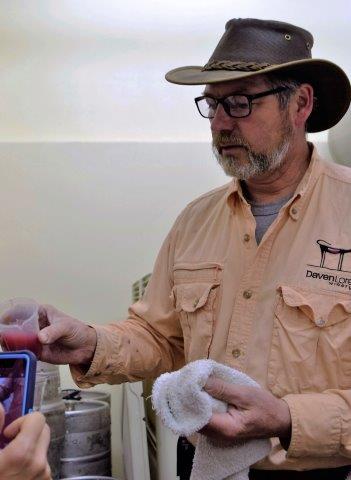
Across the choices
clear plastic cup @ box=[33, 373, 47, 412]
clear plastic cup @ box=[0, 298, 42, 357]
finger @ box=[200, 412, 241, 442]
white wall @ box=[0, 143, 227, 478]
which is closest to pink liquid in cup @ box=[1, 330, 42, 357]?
clear plastic cup @ box=[0, 298, 42, 357]

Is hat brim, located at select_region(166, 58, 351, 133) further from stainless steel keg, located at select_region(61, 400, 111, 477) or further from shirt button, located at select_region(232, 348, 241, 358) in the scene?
stainless steel keg, located at select_region(61, 400, 111, 477)

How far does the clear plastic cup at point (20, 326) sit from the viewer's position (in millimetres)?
1569

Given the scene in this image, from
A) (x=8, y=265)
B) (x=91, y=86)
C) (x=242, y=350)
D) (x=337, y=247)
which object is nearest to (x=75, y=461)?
(x=8, y=265)

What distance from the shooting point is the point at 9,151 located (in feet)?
11.8

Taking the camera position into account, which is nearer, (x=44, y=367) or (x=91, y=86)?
(x=44, y=367)

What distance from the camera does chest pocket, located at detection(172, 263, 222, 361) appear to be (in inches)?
68.1

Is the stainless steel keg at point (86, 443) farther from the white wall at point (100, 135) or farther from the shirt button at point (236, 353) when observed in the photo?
the shirt button at point (236, 353)

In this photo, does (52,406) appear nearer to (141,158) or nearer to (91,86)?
(141,158)

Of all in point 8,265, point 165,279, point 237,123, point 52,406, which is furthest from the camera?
point 8,265

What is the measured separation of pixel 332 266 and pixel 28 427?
964 millimetres

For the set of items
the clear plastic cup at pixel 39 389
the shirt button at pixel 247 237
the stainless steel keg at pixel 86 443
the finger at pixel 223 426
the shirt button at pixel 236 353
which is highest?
the shirt button at pixel 247 237

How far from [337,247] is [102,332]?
2.10 ft


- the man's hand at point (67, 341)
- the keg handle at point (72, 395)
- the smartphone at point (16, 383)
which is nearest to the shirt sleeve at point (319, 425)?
the man's hand at point (67, 341)

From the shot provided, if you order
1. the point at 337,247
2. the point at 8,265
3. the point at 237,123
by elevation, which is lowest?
the point at 8,265
